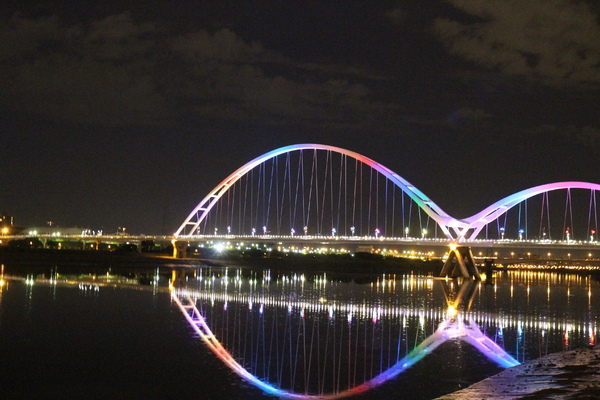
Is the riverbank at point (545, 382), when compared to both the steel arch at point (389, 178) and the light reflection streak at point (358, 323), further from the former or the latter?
the steel arch at point (389, 178)

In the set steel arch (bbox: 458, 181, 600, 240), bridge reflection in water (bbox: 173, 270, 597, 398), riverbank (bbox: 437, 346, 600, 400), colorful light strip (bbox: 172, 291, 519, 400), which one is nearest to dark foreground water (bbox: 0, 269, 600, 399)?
bridge reflection in water (bbox: 173, 270, 597, 398)


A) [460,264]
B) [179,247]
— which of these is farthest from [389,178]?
[179,247]

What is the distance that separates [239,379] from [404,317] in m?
15.0

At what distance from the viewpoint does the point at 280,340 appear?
70.5 ft

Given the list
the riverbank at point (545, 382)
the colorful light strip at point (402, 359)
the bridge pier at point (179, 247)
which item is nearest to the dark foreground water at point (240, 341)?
the colorful light strip at point (402, 359)

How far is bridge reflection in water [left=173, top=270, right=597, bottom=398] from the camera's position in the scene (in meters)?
16.7

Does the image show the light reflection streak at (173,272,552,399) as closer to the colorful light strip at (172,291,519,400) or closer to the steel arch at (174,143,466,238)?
the colorful light strip at (172,291,519,400)

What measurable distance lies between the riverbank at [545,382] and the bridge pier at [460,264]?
5352 centimetres

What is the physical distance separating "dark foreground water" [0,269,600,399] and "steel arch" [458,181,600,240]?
3176 cm

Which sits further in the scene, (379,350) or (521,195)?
(521,195)

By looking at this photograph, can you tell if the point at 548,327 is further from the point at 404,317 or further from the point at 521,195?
the point at 521,195

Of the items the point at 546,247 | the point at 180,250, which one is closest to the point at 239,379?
the point at 546,247

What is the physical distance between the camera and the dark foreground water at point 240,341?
1498cm

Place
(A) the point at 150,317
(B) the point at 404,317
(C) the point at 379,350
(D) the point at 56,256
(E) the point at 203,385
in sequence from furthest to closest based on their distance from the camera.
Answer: (D) the point at 56,256 < (B) the point at 404,317 < (A) the point at 150,317 < (C) the point at 379,350 < (E) the point at 203,385
